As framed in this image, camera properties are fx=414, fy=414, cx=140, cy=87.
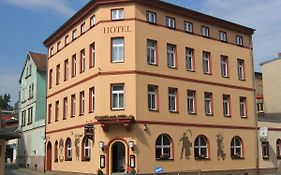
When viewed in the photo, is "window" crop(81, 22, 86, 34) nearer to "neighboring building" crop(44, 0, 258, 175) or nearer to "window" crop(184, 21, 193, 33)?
"neighboring building" crop(44, 0, 258, 175)

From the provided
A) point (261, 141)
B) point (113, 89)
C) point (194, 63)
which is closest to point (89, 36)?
point (113, 89)

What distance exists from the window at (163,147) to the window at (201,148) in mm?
2901

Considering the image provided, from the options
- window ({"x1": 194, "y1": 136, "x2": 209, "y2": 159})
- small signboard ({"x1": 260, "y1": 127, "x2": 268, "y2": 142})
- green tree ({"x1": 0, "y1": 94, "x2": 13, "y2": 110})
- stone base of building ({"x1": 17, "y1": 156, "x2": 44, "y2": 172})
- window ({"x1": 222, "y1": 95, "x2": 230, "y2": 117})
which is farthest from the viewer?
green tree ({"x1": 0, "y1": 94, "x2": 13, "y2": 110})

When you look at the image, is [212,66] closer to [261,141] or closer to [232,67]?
[232,67]

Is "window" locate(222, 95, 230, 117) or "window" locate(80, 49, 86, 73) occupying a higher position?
"window" locate(80, 49, 86, 73)

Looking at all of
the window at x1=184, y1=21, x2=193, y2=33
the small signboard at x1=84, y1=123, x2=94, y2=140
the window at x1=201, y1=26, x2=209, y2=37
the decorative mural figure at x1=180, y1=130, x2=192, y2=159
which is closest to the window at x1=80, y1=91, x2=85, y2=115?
the small signboard at x1=84, y1=123, x2=94, y2=140

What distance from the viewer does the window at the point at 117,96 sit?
101 feet

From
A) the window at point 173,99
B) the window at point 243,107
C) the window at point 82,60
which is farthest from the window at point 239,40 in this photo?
the window at point 82,60

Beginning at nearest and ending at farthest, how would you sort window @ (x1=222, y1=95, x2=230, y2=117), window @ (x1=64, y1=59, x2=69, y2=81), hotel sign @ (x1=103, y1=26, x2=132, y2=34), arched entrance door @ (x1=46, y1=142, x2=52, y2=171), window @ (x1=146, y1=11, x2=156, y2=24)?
hotel sign @ (x1=103, y1=26, x2=132, y2=34) < window @ (x1=146, y1=11, x2=156, y2=24) < window @ (x1=222, y1=95, x2=230, y2=117) < window @ (x1=64, y1=59, x2=69, y2=81) < arched entrance door @ (x1=46, y1=142, x2=52, y2=171)

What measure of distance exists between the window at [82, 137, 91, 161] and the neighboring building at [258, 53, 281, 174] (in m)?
16.7

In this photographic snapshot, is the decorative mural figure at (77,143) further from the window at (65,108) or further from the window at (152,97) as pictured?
the window at (152,97)

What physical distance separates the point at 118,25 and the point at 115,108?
6405mm

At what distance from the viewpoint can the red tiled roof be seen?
5018 cm

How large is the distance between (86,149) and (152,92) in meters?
7.17
